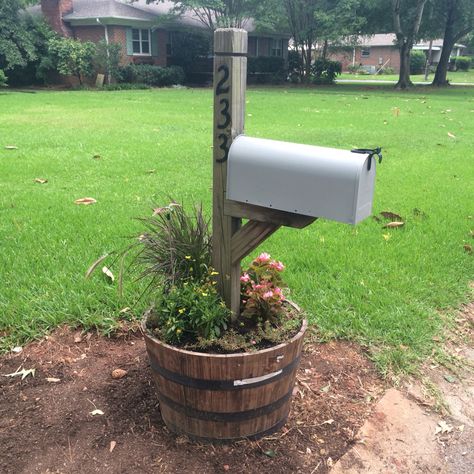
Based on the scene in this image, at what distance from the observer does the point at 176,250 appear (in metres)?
2.33

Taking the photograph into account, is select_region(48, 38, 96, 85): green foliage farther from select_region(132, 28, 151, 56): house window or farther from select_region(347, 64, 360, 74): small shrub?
select_region(347, 64, 360, 74): small shrub

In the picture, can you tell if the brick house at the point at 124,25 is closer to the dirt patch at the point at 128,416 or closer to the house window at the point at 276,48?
the house window at the point at 276,48

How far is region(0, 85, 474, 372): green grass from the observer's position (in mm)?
3156

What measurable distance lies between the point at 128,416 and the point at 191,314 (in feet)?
2.12

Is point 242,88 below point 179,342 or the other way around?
the other way around

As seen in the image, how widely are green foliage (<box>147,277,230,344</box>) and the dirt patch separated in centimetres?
47

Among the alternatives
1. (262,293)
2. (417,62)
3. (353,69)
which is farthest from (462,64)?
(262,293)

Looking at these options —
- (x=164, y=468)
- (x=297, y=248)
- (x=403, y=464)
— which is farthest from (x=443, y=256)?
(x=164, y=468)

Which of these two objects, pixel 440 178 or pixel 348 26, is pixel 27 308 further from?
pixel 348 26

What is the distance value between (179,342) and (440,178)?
5195 mm

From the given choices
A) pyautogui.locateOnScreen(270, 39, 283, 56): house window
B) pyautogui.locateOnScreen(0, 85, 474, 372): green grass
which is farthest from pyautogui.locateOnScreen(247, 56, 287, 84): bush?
pyautogui.locateOnScreen(0, 85, 474, 372): green grass

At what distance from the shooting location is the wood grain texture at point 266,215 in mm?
1985

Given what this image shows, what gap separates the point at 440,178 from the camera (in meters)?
6.45

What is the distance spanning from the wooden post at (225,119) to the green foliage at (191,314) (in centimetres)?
12
